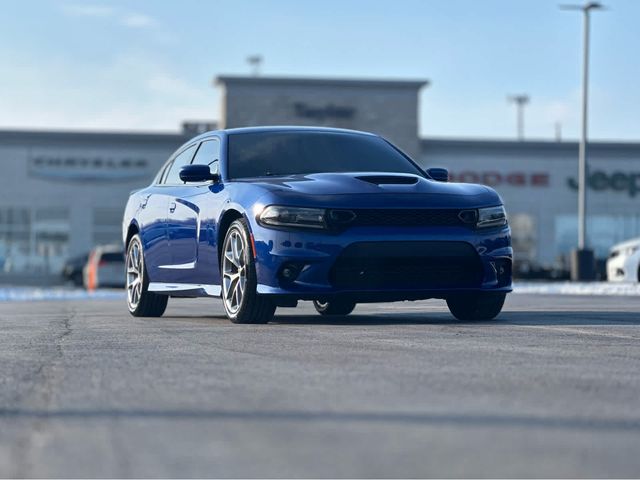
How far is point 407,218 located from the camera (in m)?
9.12

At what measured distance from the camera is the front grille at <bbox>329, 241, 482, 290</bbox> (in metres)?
9.03

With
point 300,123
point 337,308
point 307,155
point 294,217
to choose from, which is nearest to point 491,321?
point 294,217

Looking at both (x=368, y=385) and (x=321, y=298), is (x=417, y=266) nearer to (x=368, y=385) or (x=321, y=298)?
(x=321, y=298)

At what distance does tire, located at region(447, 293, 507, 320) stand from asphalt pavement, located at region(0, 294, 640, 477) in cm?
135

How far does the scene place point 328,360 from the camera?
6367mm

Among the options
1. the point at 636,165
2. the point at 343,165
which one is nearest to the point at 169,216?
the point at 343,165

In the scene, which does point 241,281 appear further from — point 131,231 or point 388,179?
point 131,231

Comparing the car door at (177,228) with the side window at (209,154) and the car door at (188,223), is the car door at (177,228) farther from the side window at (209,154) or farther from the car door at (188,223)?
the side window at (209,154)

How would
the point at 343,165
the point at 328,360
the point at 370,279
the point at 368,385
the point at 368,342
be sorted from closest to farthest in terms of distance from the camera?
the point at 368,385, the point at 328,360, the point at 368,342, the point at 370,279, the point at 343,165

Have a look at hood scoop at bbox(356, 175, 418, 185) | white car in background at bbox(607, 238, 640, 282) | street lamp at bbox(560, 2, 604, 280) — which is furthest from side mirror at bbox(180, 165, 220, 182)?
street lamp at bbox(560, 2, 604, 280)

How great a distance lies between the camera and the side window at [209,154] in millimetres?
10578

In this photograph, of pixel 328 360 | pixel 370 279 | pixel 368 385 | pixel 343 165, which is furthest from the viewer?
pixel 343 165

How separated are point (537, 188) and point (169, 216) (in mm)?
53054

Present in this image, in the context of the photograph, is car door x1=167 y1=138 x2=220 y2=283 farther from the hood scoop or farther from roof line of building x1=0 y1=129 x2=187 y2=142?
roof line of building x1=0 y1=129 x2=187 y2=142
